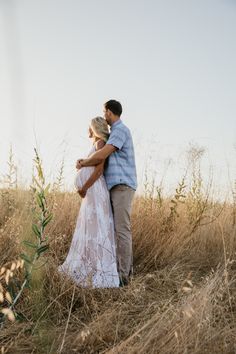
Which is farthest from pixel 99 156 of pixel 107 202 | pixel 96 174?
pixel 107 202

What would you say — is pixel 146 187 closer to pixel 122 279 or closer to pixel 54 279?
pixel 122 279

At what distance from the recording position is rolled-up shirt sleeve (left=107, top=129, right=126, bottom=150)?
15.2 feet

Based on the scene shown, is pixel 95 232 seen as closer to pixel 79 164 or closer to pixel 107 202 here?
pixel 107 202

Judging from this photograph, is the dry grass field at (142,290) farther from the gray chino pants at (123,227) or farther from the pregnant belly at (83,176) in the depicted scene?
the pregnant belly at (83,176)

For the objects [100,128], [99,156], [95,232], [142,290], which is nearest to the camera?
[142,290]

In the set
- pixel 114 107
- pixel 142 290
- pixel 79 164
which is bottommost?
pixel 142 290

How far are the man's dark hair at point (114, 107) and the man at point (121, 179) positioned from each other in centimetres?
12

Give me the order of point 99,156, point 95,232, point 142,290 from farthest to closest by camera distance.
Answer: point 95,232 < point 99,156 < point 142,290

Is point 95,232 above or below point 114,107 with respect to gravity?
below

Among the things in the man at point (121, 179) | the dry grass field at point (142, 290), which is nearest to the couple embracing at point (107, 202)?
the man at point (121, 179)

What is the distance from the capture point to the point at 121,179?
→ 15.4 feet

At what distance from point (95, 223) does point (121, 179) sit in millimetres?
508

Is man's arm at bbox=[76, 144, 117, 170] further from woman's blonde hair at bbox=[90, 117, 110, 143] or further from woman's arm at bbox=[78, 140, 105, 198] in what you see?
woman's blonde hair at bbox=[90, 117, 110, 143]

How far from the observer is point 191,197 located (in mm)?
5547
